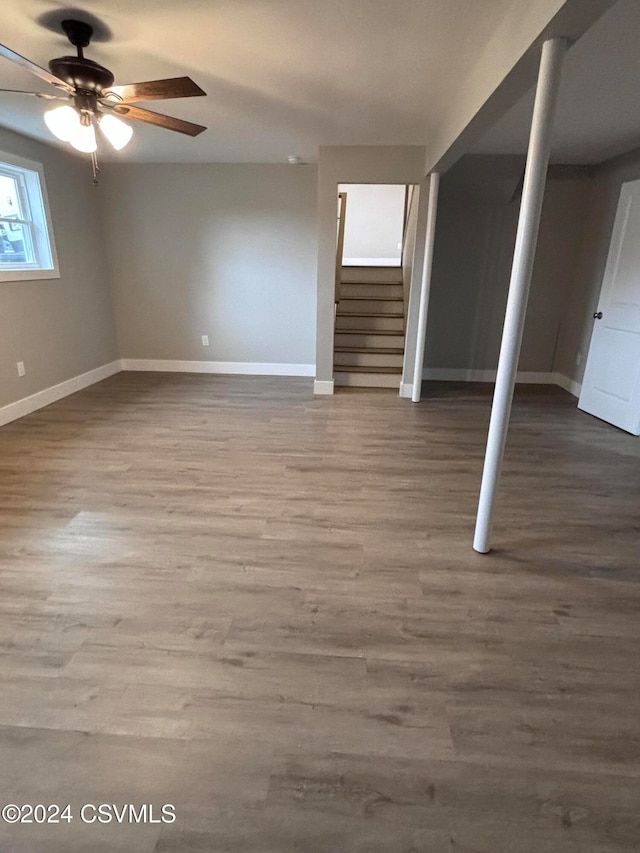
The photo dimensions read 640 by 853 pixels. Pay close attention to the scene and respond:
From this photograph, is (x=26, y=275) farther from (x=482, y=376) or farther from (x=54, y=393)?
(x=482, y=376)

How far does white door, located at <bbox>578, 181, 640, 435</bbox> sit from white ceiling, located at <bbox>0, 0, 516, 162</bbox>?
1.91 meters

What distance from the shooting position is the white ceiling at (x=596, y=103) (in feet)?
7.14

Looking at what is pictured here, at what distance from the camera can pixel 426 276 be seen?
447 cm

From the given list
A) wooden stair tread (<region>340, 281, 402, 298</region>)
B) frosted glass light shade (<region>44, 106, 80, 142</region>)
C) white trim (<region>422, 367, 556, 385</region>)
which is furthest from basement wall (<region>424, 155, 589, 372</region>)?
frosted glass light shade (<region>44, 106, 80, 142</region>)

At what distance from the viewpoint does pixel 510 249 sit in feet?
17.3

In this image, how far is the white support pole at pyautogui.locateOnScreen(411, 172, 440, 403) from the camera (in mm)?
4254

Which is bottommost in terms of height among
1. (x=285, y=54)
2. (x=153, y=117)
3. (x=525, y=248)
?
(x=525, y=248)

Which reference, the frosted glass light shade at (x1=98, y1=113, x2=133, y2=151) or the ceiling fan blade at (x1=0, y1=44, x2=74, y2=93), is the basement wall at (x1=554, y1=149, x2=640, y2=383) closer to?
the frosted glass light shade at (x1=98, y1=113, x2=133, y2=151)

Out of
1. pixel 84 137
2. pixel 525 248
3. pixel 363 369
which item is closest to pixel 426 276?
pixel 363 369

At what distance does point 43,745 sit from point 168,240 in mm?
5304

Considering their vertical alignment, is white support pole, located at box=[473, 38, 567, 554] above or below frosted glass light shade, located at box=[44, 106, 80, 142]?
below

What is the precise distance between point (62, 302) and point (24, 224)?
2.47ft

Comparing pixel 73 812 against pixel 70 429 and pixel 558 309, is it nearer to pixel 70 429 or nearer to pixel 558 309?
pixel 70 429

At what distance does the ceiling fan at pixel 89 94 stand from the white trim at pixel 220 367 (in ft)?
11.0
